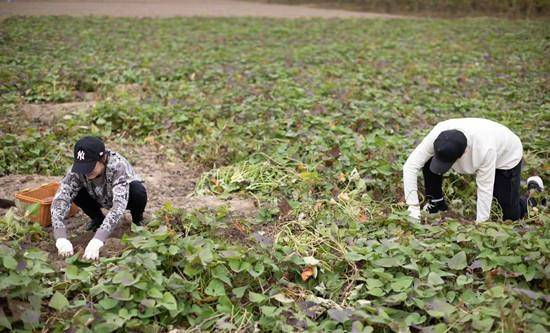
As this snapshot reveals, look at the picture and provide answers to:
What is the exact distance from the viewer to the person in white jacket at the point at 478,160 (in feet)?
11.3

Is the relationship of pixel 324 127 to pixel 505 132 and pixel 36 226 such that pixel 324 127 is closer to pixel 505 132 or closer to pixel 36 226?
pixel 505 132

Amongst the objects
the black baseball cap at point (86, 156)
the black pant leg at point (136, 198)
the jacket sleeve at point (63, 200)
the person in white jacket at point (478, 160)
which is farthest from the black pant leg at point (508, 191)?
the jacket sleeve at point (63, 200)

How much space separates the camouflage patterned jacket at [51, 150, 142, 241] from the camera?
10.2ft

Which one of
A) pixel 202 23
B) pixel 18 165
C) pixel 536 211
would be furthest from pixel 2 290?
pixel 202 23

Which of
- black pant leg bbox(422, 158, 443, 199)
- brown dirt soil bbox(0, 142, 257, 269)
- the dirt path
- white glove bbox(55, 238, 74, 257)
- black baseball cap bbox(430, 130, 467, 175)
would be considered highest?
the dirt path

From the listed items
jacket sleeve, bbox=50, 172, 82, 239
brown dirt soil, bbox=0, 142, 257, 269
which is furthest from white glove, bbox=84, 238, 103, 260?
jacket sleeve, bbox=50, 172, 82, 239

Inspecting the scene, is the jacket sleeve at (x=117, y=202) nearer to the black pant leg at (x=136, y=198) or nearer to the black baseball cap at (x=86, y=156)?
the black pant leg at (x=136, y=198)

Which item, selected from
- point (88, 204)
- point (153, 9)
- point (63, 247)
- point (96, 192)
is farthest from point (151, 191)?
point (153, 9)

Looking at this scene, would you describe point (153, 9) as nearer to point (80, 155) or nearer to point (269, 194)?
point (269, 194)

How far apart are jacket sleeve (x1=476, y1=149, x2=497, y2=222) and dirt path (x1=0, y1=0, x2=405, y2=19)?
543 inches

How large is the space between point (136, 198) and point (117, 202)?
0.86ft

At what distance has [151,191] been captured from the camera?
445cm

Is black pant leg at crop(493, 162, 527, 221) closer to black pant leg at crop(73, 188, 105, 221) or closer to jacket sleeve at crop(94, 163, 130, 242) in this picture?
jacket sleeve at crop(94, 163, 130, 242)

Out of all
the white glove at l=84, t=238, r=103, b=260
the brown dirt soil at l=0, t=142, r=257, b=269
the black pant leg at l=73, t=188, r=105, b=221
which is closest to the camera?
the white glove at l=84, t=238, r=103, b=260
